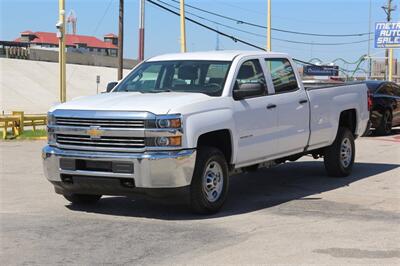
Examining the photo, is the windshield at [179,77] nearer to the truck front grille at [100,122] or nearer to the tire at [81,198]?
the truck front grille at [100,122]

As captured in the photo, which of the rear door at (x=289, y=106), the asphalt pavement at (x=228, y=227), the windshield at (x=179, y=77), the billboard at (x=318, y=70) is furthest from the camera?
the billboard at (x=318, y=70)

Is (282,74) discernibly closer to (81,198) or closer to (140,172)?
(140,172)

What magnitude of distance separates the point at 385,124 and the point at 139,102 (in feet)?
40.6

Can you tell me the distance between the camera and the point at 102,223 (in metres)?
7.05

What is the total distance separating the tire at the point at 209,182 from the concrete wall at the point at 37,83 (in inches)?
1587

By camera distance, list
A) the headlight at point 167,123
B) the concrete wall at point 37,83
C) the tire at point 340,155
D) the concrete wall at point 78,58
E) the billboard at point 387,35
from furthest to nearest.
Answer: the concrete wall at point 78,58, the concrete wall at point 37,83, the billboard at point 387,35, the tire at point 340,155, the headlight at point 167,123

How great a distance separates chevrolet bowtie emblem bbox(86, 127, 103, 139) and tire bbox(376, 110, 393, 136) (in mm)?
12536

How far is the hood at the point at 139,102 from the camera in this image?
274 inches

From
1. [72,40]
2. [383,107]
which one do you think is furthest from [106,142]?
[72,40]

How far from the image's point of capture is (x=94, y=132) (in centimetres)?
705

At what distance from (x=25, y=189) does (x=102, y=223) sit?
296 cm

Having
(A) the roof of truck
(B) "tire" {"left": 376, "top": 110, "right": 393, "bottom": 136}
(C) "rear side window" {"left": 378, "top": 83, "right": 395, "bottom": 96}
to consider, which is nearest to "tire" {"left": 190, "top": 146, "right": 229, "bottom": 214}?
(A) the roof of truck

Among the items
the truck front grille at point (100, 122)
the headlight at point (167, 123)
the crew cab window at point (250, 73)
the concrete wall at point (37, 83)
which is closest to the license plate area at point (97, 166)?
the truck front grille at point (100, 122)

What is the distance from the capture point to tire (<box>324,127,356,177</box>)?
33.7ft
